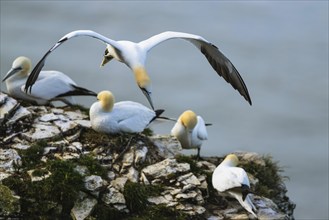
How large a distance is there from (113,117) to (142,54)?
116cm

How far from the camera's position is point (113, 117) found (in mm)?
16391

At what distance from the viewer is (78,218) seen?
Answer: 14.8 meters

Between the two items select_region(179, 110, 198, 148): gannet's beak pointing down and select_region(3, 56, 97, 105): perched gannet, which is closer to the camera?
select_region(179, 110, 198, 148): gannet's beak pointing down

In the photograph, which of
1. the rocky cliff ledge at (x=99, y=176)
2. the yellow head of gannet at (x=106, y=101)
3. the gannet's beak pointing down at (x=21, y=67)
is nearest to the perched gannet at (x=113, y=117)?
the yellow head of gannet at (x=106, y=101)

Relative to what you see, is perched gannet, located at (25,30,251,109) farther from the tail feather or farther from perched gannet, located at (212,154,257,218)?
the tail feather

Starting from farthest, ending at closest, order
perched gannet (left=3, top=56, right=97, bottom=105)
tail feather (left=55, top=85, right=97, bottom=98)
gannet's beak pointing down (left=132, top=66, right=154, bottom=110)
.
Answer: tail feather (left=55, top=85, right=97, bottom=98) < perched gannet (left=3, top=56, right=97, bottom=105) < gannet's beak pointing down (left=132, top=66, right=154, bottom=110)

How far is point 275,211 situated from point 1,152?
349 centimetres

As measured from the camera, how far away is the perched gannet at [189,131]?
56.6 feet

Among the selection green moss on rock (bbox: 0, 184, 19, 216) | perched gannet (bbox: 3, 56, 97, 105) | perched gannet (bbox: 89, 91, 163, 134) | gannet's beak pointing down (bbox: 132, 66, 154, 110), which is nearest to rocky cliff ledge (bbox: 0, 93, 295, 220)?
green moss on rock (bbox: 0, 184, 19, 216)

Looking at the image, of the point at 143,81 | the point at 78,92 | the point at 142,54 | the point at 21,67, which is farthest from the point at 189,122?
the point at 21,67

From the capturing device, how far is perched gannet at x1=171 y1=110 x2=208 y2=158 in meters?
17.2

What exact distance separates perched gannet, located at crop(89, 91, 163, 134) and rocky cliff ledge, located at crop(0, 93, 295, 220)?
122 mm

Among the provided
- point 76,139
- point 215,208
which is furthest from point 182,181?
point 76,139

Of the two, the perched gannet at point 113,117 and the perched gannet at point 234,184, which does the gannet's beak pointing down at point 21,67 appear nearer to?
the perched gannet at point 113,117
